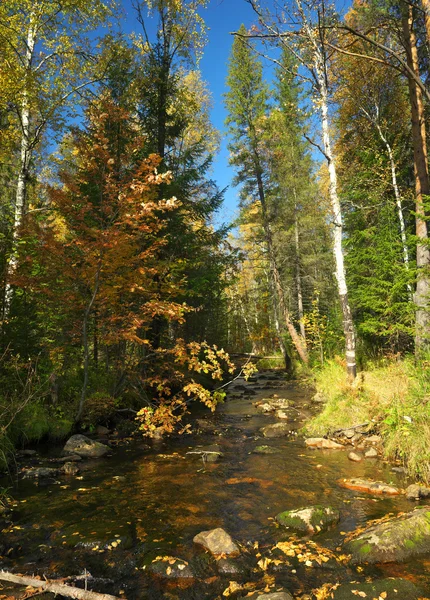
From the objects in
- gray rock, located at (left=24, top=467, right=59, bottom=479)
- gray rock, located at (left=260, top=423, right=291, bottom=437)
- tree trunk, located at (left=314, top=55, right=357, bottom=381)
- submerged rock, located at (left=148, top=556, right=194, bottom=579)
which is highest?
tree trunk, located at (left=314, top=55, right=357, bottom=381)

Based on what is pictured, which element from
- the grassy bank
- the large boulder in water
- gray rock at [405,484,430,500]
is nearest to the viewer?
gray rock at [405,484,430,500]

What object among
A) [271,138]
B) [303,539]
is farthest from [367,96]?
[303,539]

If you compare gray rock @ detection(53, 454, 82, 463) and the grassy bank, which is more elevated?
the grassy bank

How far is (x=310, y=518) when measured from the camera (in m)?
4.67

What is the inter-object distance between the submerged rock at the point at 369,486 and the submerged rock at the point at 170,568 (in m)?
3.21

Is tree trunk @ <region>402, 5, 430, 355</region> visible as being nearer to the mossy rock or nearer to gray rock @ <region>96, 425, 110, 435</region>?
the mossy rock

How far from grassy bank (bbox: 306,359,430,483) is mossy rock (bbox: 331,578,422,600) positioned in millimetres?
2872

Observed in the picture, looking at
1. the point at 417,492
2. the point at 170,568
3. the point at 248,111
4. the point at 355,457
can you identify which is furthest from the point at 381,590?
the point at 248,111

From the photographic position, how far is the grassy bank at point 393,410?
6.11m

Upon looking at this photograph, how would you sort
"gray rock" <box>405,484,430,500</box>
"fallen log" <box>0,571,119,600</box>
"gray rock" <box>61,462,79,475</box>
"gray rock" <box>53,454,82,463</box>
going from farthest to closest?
1. "gray rock" <box>53,454,82,463</box>
2. "gray rock" <box>61,462,79,475</box>
3. "gray rock" <box>405,484,430,500</box>
4. "fallen log" <box>0,571,119,600</box>

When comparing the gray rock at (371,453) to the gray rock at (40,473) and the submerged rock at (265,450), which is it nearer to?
the submerged rock at (265,450)

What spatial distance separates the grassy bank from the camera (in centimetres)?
611

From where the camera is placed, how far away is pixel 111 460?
300 inches

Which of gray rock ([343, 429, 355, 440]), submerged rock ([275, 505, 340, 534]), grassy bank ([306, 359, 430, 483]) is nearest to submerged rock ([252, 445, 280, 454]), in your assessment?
grassy bank ([306, 359, 430, 483])
